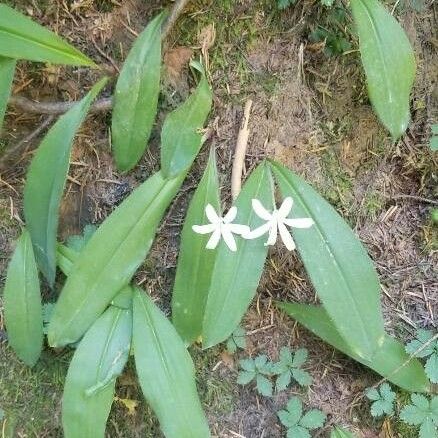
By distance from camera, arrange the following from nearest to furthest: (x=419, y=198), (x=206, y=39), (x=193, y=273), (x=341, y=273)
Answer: (x=341, y=273) < (x=193, y=273) < (x=206, y=39) < (x=419, y=198)

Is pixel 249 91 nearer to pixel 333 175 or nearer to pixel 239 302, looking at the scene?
pixel 333 175

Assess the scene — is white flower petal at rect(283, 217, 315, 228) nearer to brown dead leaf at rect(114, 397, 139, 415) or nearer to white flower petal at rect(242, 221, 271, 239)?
white flower petal at rect(242, 221, 271, 239)

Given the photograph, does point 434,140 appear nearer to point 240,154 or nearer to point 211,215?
point 240,154

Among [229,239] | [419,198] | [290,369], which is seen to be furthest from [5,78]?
[419,198]

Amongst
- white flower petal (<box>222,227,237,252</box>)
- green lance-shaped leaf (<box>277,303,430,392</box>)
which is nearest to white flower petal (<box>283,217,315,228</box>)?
white flower petal (<box>222,227,237,252</box>)

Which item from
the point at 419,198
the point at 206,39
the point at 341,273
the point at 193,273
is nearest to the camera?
the point at 341,273

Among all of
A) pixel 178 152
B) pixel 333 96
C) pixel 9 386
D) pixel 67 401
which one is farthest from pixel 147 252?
pixel 333 96

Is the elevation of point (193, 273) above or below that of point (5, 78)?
below
